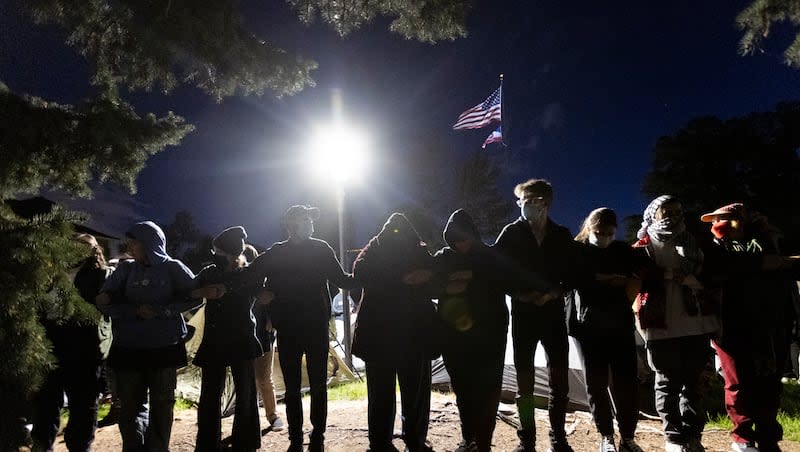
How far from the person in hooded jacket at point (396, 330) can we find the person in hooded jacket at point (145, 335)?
4.90 feet

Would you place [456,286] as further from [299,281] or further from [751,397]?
[751,397]

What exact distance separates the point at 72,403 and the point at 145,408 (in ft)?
2.47

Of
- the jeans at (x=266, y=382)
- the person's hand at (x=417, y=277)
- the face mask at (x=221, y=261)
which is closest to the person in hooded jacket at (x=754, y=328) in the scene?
the person's hand at (x=417, y=277)

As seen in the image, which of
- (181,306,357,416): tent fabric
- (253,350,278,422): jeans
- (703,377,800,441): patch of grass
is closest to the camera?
(703,377,800,441): patch of grass

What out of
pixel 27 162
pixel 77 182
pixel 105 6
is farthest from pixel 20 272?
pixel 105 6

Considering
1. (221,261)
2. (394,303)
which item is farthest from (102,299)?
(394,303)

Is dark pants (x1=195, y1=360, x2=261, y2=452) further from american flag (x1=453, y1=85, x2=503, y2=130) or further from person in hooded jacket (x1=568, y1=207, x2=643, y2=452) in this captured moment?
american flag (x1=453, y1=85, x2=503, y2=130)

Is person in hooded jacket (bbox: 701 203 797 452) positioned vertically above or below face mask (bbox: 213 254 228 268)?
below

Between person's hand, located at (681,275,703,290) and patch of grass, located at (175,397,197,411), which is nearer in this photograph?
person's hand, located at (681,275,703,290)

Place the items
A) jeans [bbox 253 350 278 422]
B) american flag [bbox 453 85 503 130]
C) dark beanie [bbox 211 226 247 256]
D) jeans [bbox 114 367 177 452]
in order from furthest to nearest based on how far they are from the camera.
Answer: american flag [bbox 453 85 503 130]
jeans [bbox 253 350 278 422]
dark beanie [bbox 211 226 247 256]
jeans [bbox 114 367 177 452]

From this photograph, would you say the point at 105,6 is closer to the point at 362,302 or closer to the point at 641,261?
the point at 362,302

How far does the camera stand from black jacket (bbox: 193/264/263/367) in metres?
3.70

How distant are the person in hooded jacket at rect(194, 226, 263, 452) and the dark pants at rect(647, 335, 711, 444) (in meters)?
A: 3.63

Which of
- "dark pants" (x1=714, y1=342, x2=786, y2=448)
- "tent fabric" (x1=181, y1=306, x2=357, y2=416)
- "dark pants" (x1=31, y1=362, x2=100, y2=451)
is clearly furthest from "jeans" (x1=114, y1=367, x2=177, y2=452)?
"dark pants" (x1=714, y1=342, x2=786, y2=448)
